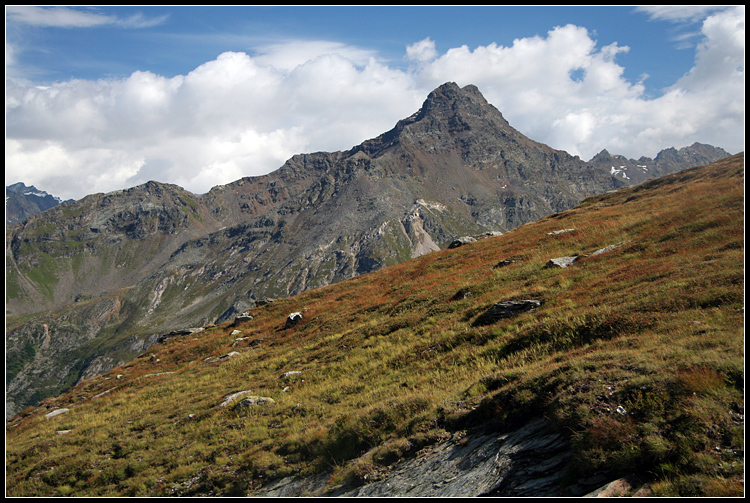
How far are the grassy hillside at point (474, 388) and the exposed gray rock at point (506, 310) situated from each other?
1.84 feet

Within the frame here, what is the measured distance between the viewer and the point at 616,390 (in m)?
8.86

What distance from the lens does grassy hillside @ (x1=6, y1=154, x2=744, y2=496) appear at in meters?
7.70

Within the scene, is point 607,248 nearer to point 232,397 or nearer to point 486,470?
point 486,470

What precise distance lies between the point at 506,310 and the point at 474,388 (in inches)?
341

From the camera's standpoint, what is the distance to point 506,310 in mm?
20141

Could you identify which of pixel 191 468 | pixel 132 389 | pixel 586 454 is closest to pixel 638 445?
pixel 586 454

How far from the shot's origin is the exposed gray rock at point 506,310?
19812 millimetres

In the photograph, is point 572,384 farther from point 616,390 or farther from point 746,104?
point 746,104

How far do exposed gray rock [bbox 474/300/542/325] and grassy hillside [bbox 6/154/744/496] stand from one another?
1.84 feet

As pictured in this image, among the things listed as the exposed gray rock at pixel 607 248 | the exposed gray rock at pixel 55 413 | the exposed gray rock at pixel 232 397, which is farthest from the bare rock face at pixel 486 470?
the exposed gray rock at pixel 55 413

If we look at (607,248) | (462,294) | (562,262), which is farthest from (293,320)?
(607,248)

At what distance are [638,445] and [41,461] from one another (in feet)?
72.6

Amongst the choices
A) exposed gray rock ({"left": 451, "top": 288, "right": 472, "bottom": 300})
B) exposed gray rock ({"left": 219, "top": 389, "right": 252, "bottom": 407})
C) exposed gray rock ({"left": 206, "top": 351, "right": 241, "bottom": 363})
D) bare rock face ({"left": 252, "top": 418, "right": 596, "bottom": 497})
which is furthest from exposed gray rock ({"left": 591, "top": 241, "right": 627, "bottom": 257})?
exposed gray rock ({"left": 206, "top": 351, "right": 241, "bottom": 363})

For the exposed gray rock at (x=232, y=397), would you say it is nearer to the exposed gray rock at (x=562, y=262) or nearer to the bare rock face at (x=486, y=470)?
the bare rock face at (x=486, y=470)
